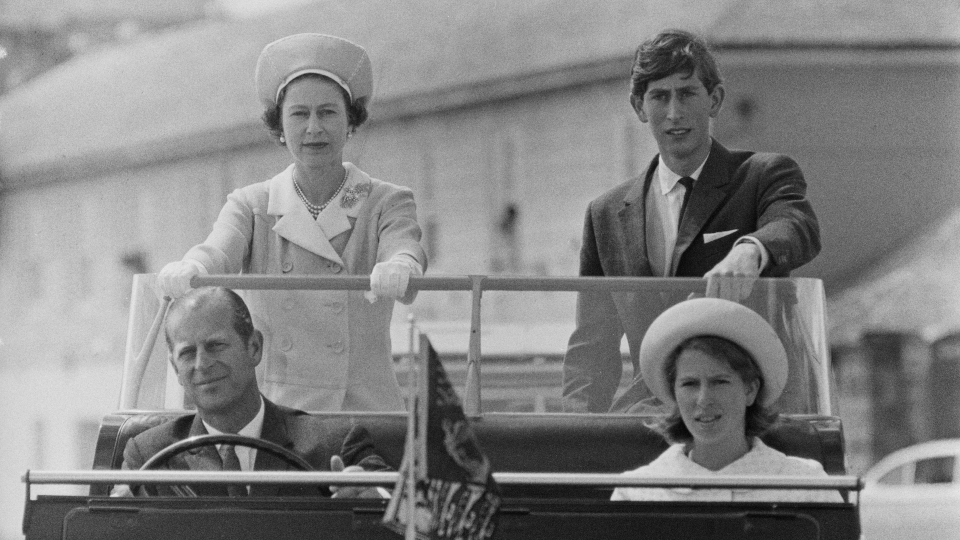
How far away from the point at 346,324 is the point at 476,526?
1602 mm

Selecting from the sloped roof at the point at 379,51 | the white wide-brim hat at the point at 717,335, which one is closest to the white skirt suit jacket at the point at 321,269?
the white wide-brim hat at the point at 717,335

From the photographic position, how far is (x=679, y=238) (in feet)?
23.0

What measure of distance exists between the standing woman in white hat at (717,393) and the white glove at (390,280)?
2.41 ft

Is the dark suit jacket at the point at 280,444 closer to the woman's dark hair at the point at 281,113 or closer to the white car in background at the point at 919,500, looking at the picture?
the woman's dark hair at the point at 281,113

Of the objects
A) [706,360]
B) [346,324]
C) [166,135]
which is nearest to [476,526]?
[706,360]

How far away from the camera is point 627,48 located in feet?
118

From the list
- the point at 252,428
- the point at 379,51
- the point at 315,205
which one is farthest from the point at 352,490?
the point at 379,51

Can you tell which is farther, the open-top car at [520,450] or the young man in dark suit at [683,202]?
the young man in dark suit at [683,202]

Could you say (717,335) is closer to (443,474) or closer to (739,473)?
(739,473)

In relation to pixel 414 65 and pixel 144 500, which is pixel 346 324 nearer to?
pixel 144 500

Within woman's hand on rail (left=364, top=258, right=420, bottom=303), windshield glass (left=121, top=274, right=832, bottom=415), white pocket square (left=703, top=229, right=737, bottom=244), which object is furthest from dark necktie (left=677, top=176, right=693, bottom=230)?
woman's hand on rail (left=364, top=258, right=420, bottom=303)

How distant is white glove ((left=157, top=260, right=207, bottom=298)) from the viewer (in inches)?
244

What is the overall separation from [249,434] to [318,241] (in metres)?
1.01

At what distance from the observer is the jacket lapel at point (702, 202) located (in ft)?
22.8
